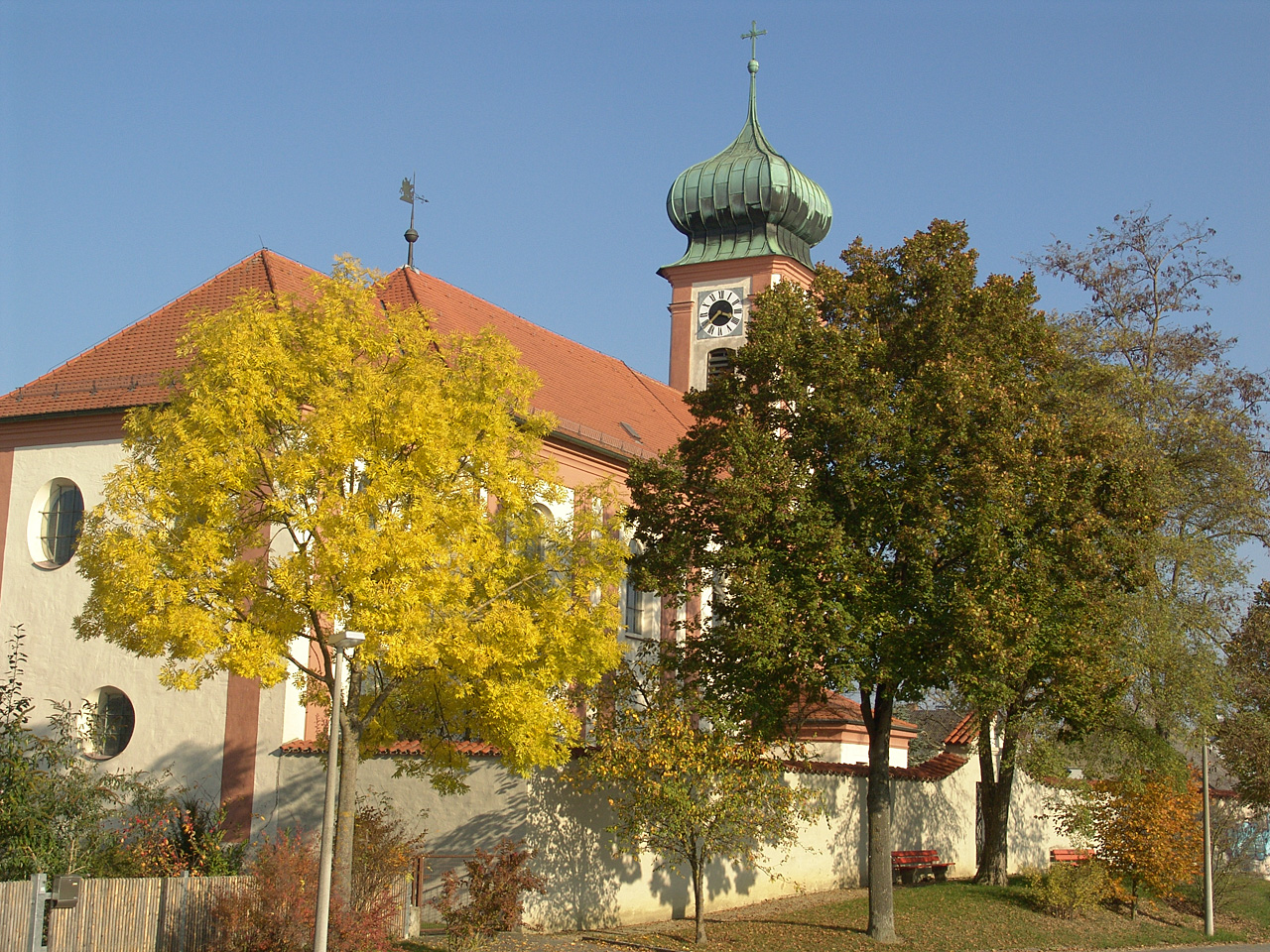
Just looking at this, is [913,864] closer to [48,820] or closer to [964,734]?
[964,734]

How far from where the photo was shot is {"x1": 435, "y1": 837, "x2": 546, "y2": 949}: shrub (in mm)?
15359

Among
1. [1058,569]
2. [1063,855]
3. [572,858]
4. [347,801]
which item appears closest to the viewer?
[347,801]

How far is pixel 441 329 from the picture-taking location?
83.1ft

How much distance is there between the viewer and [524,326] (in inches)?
1195

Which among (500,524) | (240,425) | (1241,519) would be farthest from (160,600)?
(1241,519)

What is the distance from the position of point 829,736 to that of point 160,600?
64.8ft

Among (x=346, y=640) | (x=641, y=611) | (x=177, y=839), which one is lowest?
(x=177, y=839)

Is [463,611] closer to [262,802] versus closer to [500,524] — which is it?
[500,524]

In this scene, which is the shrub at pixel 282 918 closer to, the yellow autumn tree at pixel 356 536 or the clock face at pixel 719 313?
the yellow autumn tree at pixel 356 536

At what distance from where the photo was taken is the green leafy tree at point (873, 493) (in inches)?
669

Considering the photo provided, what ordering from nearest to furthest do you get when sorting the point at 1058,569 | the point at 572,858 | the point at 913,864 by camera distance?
the point at 1058,569
the point at 572,858
the point at 913,864

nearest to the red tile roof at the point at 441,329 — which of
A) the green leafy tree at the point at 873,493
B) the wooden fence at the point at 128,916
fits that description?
the green leafy tree at the point at 873,493

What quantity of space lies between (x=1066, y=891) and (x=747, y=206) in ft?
78.2

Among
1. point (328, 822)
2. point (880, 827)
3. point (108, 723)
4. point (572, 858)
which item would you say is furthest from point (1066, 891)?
point (108, 723)
